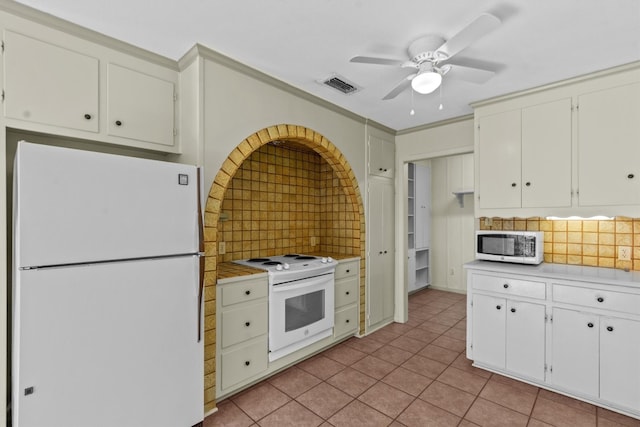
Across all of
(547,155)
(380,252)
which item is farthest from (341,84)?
(380,252)

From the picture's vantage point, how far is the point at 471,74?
230cm

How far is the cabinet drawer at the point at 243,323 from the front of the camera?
2254 millimetres

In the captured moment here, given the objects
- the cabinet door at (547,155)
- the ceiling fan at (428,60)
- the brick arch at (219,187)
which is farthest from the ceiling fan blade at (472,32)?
the cabinet door at (547,155)

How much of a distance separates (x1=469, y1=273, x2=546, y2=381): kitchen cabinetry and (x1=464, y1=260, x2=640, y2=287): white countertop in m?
0.09

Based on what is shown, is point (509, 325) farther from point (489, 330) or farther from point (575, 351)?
point (575, 351)

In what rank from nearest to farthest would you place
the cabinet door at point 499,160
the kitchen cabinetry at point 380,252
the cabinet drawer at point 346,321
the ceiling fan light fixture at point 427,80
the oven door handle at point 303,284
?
the ceiling fan light fixture at point 427,80 → the oven door handle at point 303,284 → the cabinet door at point 499,160 → the cabinet drawer at point 346,321 → the kitchen cabinetry at point 380,252

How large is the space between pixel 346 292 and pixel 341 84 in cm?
210

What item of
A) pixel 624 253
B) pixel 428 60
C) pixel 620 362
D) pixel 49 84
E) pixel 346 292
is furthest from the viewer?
pixel 346 292

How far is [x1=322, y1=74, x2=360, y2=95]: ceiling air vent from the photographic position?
8.25ft

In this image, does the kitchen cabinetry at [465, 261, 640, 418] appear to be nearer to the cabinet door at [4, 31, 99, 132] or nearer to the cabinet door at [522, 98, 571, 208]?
the cabinet door at [522, 98, 571, 208]

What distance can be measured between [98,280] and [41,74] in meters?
1.23

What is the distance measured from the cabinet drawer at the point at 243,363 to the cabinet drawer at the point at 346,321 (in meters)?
0.93

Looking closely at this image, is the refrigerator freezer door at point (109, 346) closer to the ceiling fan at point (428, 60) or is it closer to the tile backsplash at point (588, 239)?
the ceiling fan at point (428, 60)

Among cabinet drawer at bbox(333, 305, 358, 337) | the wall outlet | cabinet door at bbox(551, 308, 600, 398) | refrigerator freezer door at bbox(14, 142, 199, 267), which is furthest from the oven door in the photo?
the wall outlet
